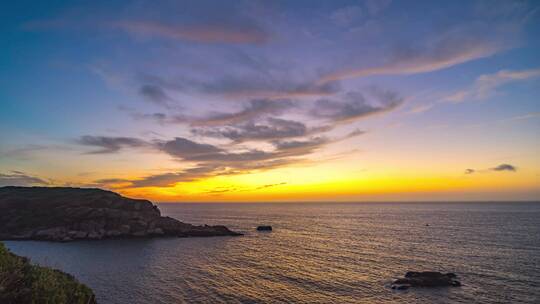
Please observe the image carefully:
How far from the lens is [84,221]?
105 meters

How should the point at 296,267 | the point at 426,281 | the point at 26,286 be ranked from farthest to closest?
1. the point at 296,267
2. the point at 426,281
3. the point at 26,286

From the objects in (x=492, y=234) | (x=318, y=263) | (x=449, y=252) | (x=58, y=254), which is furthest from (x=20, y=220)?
(x=492, y=234)

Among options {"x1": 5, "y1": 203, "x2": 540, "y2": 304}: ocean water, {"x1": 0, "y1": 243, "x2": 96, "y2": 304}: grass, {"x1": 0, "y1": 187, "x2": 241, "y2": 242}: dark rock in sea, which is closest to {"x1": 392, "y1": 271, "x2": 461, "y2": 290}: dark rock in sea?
{"x1": 5, "y1": 203, "x2": 540, "y2": 304}: ocean water

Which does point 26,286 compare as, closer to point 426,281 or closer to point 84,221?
point 426,281

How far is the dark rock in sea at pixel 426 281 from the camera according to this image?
50.0 meters

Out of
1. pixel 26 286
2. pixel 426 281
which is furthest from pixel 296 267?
pixel 26 286

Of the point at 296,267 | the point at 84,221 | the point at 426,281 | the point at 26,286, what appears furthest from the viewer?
the point at 84,221

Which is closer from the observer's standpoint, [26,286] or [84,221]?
[26,286]

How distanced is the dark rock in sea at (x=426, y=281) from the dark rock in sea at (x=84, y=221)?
70.5 m

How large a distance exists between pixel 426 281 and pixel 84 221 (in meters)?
100

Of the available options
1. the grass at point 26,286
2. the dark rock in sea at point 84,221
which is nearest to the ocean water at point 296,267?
the grass at point 26,286

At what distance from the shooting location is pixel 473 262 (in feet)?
216

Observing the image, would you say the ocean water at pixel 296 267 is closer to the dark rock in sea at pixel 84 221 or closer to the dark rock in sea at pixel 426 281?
the dark rock in sea at pixel 426 281

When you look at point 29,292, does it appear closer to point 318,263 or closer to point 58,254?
point 318,263
